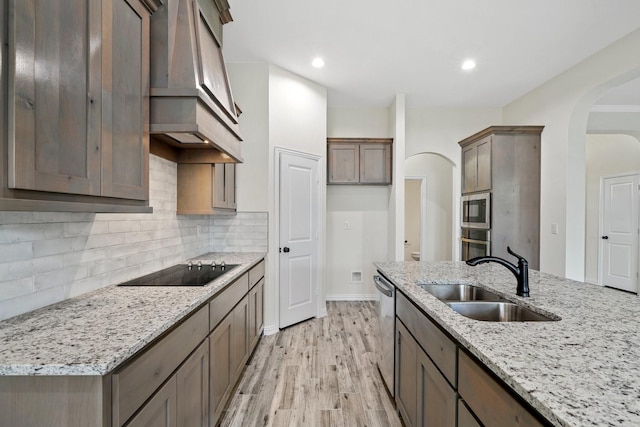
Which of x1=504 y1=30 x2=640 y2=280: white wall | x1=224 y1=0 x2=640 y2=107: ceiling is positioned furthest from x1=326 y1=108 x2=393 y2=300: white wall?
x1=504 y1=30 x2=640 y2=280: white wall

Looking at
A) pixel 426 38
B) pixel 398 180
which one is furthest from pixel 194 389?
pixel 398 180

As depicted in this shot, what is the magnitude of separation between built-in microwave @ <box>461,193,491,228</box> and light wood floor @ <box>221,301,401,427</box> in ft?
6.48

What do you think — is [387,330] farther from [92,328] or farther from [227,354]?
[92,328]

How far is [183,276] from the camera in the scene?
6.82ft

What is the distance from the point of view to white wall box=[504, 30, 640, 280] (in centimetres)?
300

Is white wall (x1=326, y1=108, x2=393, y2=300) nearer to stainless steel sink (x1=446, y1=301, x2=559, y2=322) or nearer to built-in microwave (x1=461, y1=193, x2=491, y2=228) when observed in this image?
built-in microwave (x1=461, y1=193, x2=491, y2=228)

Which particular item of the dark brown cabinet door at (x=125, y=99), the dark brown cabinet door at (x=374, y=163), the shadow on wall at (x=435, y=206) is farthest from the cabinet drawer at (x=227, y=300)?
the shadow on wall at (x=435, y=206)

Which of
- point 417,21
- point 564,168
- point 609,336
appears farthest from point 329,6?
point 564,168

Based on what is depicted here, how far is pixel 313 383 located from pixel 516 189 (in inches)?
130

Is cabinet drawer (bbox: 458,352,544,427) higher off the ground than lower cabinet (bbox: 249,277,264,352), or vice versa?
cabinet drawer (bbox: 458,352,544,427)

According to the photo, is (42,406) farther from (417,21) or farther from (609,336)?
(417,21)

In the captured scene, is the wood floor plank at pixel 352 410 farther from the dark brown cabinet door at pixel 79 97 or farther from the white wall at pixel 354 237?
the white wall at pixel 354 237

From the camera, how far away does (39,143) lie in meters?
0.88

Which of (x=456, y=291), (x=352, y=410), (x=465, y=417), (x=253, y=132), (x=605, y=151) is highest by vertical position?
(x=605, y=151)
